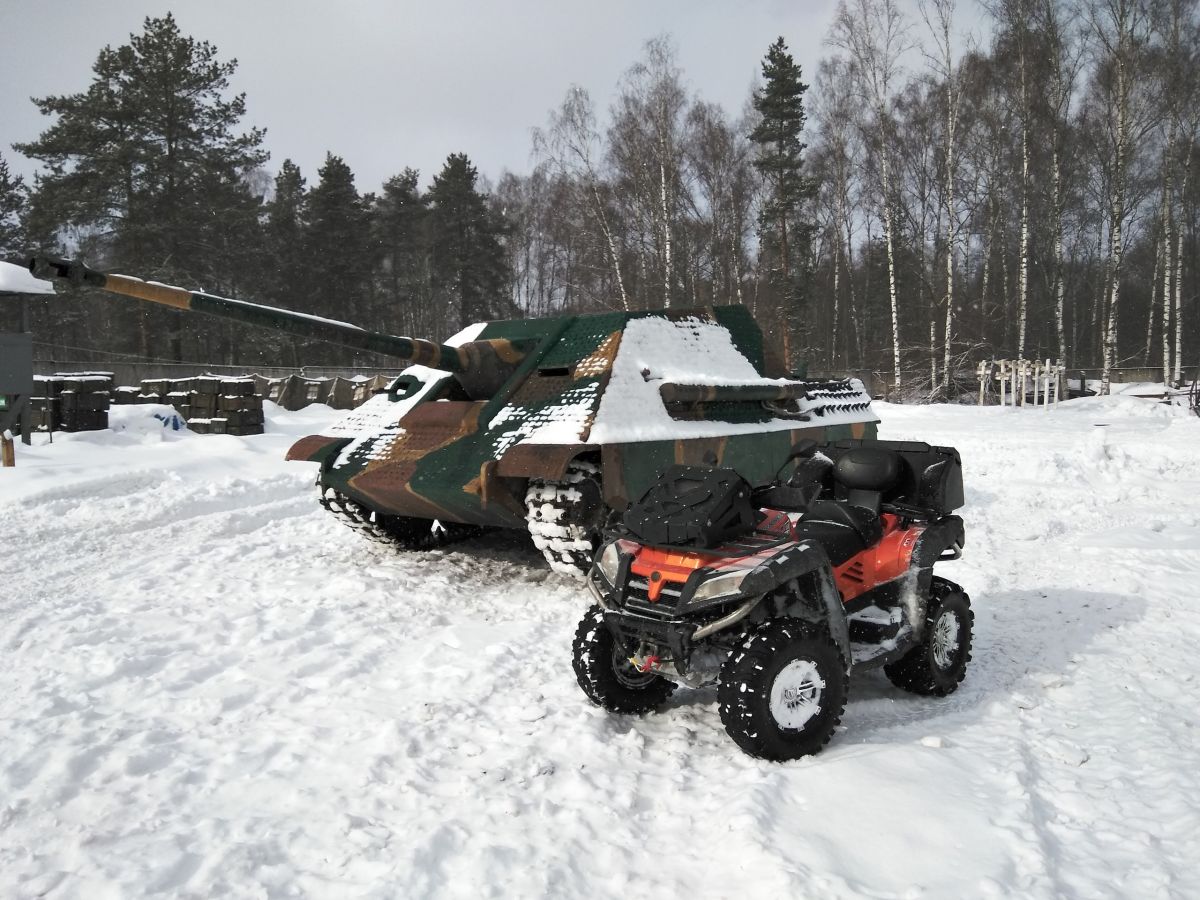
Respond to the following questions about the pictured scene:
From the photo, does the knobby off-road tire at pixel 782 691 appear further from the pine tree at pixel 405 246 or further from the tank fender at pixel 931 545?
the pine tree at pixel 405 246

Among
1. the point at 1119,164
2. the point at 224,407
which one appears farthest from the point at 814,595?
the point at 1119,164

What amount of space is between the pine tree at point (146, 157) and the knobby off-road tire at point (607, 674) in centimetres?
2741

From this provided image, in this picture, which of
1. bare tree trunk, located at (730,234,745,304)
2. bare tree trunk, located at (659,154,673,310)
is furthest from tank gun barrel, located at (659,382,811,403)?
bare tree trunk, located at (730,234,745,304)

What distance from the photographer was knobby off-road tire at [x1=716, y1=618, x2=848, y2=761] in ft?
10.0

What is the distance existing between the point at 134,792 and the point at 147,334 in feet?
107

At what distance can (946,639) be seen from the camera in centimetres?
400

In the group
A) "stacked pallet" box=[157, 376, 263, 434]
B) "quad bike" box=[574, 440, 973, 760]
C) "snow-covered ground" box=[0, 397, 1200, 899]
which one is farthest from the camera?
"stacked pallet" box=[157, 376, 263, 434]

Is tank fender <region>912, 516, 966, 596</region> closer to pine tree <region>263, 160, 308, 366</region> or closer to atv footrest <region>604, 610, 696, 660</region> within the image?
atv footrest <region>604, 610, 696, 660</region>

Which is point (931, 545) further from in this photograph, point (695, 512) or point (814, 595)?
point (695, 512)

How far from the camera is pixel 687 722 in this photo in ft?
11.9

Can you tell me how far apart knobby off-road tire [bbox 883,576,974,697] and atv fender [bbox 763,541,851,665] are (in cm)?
54

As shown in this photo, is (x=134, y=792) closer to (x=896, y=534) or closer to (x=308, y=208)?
(x=896, y=534)

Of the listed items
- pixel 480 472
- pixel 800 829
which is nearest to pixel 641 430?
pixel 480 472

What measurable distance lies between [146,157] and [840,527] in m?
29.8
